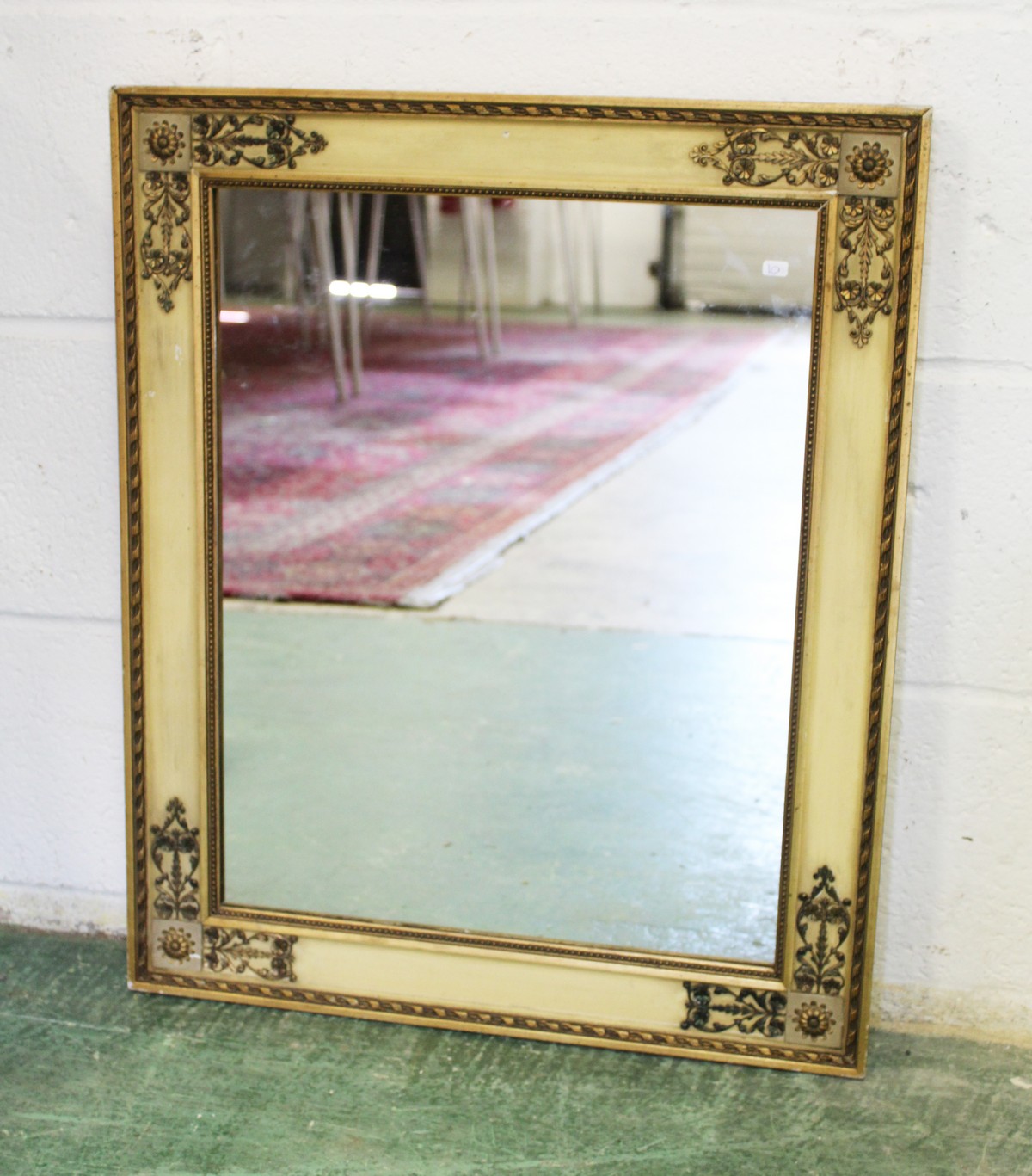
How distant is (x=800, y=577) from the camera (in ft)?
5.16

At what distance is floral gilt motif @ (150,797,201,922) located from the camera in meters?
1.74

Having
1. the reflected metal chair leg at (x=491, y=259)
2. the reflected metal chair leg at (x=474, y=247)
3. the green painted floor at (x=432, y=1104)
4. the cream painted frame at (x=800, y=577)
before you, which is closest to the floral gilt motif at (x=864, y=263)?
the cream painted frame at (x=800, y=577)

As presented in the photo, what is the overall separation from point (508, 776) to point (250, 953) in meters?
0.81

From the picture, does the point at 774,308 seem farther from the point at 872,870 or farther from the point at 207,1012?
the point at 207,1012

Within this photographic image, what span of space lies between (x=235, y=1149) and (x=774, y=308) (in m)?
1.13

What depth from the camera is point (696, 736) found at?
2.68 meters

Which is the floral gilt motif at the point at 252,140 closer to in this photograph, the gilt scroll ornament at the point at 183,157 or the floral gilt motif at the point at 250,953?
the gilt scroll ornament at the point at 183,157

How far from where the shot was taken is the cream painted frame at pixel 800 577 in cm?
149

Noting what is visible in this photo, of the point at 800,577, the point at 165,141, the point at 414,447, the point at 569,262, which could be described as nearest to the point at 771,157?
the point at 800,577

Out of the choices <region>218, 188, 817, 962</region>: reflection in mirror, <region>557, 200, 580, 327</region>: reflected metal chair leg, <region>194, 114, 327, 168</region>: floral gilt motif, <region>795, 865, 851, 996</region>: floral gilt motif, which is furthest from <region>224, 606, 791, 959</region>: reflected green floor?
<region>557, 200, 580, 327</region>: reflected metal chair leg

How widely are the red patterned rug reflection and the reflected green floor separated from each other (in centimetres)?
38

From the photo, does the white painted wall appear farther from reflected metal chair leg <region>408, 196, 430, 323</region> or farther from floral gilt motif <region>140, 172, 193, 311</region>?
reflected metal chair leg <region>408, 196, 430, 323</region>

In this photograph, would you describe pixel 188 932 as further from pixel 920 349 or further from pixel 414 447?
pixel 414 447

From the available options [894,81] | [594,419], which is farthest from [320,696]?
[594,419]
